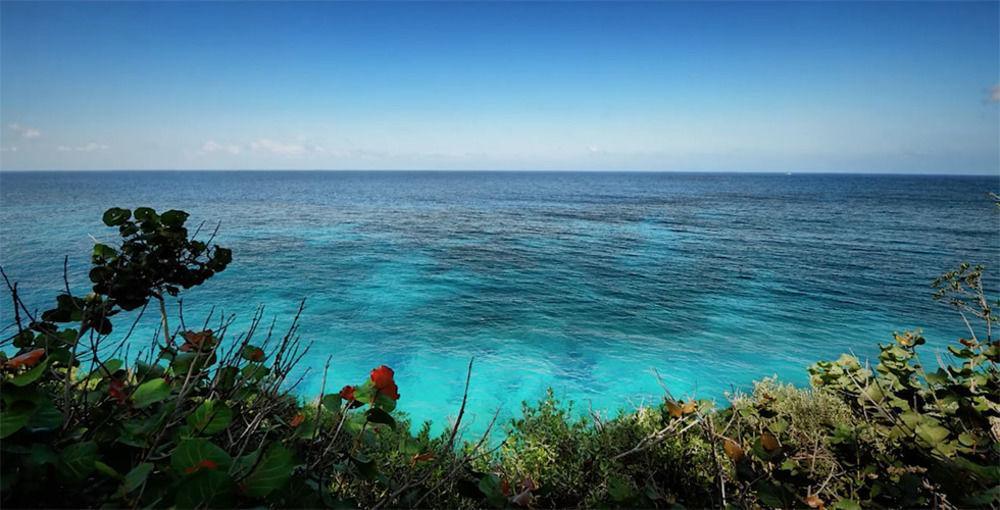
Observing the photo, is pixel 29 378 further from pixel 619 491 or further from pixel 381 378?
pixel 619 491

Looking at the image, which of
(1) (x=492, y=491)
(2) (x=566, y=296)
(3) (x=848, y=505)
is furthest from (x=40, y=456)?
(2) (x=566, y=296)

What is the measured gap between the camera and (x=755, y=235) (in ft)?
128

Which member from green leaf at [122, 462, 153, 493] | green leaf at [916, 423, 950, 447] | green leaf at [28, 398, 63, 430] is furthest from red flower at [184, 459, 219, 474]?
green leaf at [916, 423, 950, 447]

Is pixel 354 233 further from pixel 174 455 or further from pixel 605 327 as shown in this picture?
pixel 174 455

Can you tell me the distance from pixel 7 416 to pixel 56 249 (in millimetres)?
39605

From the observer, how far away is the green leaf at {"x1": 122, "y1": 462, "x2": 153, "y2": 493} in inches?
53.4

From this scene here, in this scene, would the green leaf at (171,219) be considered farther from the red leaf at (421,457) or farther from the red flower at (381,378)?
the red leaf at (421,457)

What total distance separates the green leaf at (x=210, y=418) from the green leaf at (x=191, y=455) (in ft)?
0.90

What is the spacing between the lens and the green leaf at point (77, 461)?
147 centimetres

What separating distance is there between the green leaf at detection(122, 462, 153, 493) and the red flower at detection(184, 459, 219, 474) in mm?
104

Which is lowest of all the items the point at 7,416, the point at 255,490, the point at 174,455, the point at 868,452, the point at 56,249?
the point at 56,249

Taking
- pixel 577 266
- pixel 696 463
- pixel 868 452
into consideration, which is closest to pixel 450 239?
pixel 577 266

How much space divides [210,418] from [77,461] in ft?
1.26

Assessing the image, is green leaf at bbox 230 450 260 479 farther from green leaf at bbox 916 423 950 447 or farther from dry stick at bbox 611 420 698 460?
green leaf at bbox 916 423 950 447
